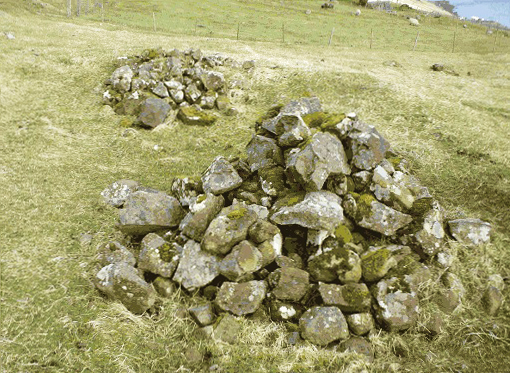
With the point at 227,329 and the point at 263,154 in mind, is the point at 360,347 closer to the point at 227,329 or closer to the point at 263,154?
the point at 227,329

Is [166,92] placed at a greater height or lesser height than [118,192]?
greater

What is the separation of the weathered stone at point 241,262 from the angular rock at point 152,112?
10.5 m

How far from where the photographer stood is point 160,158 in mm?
14500

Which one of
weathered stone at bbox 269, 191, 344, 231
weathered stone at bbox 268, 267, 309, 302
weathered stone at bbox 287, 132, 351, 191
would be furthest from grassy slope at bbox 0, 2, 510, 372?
weathered stone at bbox 287, 132, 351, 191

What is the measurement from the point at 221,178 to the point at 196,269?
10.3ft

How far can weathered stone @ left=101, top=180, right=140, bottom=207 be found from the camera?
454 inches

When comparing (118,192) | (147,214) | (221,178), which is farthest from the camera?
(118,192)

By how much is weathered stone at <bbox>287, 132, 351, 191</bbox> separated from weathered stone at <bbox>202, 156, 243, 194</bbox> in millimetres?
1923

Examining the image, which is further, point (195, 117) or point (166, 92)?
point (166, 92)

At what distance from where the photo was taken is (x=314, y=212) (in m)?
8.48

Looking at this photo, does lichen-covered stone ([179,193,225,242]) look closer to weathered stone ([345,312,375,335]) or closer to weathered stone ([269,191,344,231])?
weathered stone ([269,191,344,231])

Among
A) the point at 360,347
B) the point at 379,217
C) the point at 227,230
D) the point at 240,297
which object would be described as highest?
the point at 379,217

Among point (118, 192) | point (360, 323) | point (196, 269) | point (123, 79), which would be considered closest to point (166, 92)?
point (123, 79)

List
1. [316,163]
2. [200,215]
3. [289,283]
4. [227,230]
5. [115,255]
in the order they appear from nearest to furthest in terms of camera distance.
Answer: [289,283]
[227,230]
[115,255]
[316,163]
[200,215]
